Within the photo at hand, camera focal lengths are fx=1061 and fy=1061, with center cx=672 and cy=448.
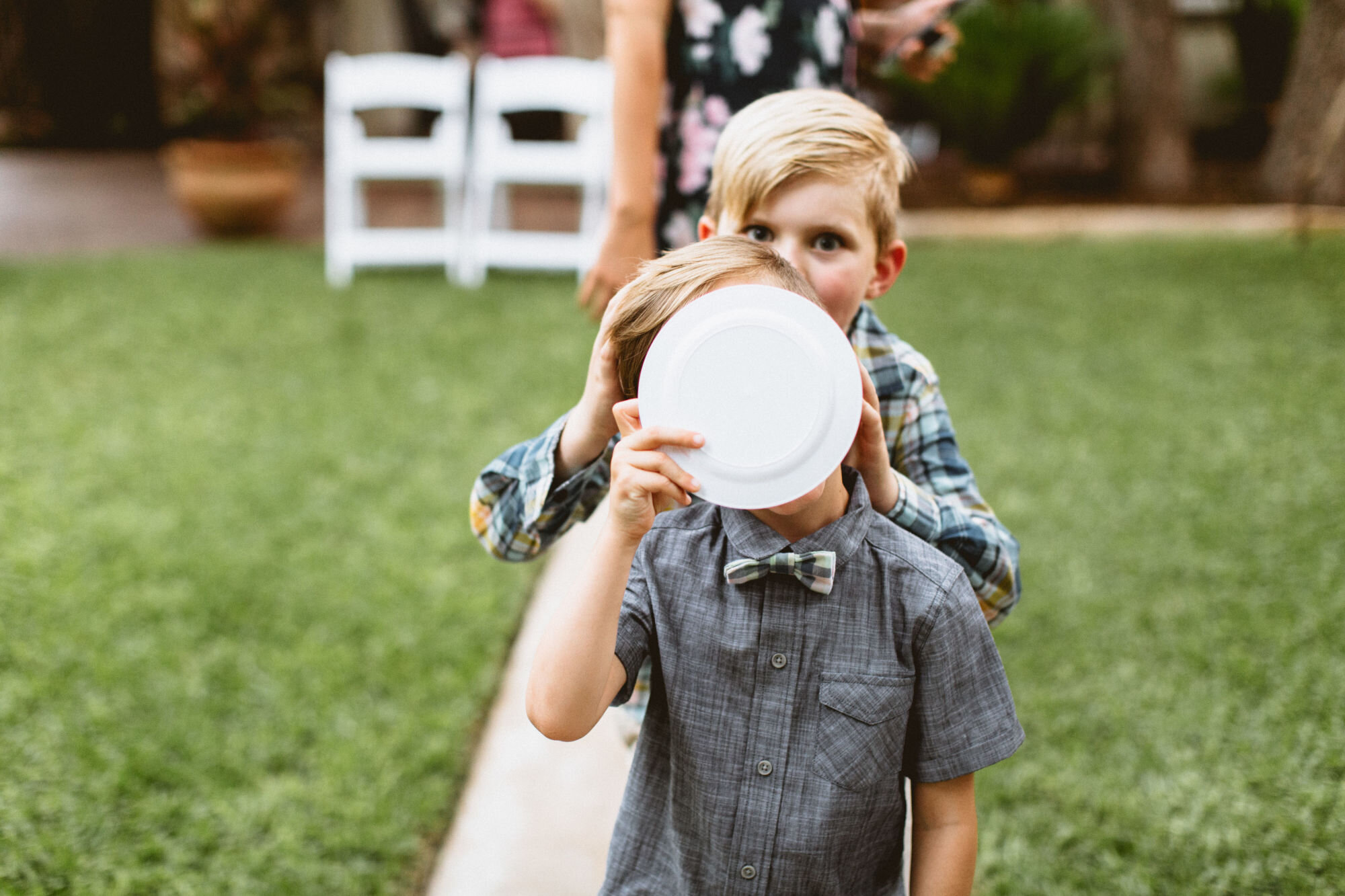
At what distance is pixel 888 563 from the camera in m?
1.23

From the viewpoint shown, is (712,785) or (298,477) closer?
(712,785)

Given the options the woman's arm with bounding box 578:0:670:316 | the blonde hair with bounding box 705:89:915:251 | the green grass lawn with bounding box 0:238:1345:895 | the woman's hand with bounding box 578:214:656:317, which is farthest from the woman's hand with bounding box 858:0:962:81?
the green grass lawn with bounding box 0:238:1345:895

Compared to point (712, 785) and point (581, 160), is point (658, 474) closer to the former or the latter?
point (712, 785)

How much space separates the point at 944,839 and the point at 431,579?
2369 millimetres

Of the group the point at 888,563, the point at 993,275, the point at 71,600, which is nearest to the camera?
the point at 888,563

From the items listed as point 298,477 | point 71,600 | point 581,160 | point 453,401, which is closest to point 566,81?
point 581,160

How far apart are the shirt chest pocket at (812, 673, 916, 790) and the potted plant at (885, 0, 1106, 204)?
8375 mm

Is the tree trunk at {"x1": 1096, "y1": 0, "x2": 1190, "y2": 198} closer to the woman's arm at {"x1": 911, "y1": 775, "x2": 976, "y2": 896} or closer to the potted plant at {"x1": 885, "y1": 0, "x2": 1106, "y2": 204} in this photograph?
the potted plant at {"x1": 885, "y1": 0, "x2": 1106, "y2": 204}

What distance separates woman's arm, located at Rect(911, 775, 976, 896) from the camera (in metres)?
1.25

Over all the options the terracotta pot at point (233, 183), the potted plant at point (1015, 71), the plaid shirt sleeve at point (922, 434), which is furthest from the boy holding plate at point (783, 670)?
the potted plant at point (1015, 71)

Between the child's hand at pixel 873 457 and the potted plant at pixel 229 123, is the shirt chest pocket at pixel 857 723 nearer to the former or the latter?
the child's hand at pixel 873 457

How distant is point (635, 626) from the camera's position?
1273 millimetres

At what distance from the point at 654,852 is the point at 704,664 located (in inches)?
11.2

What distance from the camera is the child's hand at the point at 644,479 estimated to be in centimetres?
106
